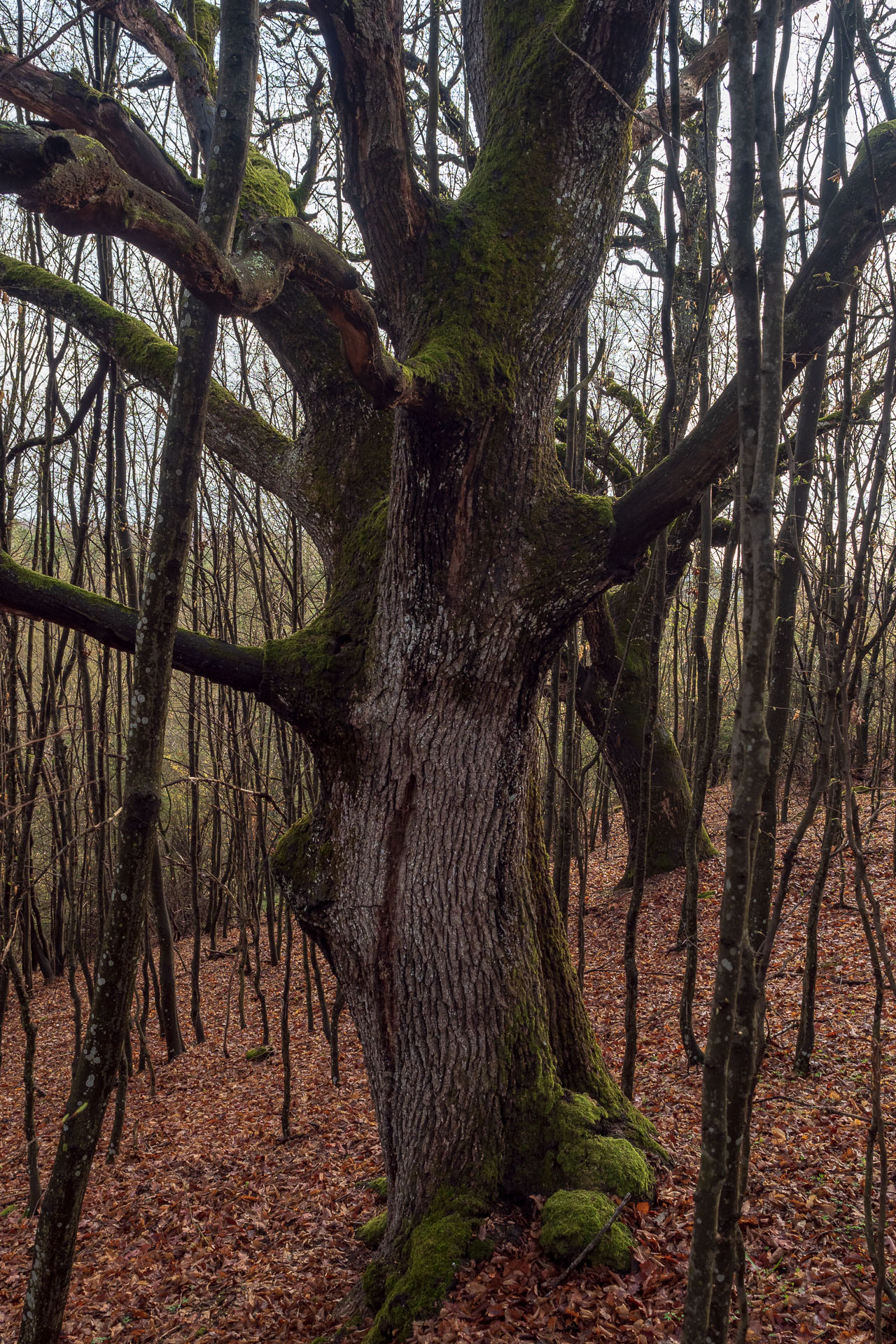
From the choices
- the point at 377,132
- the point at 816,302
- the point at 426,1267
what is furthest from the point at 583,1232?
the point at 377,132

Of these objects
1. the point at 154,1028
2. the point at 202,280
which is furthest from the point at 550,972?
the point at 154,1028

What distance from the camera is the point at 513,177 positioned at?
3.60 meters

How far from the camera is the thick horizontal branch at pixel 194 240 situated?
4.92ft

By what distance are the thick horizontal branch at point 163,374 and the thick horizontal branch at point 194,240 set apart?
138 cm

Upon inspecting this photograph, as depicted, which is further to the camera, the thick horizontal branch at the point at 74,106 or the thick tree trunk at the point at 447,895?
the thick tree trunk at the point at 447,895

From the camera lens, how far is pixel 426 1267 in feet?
9.37

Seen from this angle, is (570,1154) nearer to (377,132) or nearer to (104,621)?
(104,621)

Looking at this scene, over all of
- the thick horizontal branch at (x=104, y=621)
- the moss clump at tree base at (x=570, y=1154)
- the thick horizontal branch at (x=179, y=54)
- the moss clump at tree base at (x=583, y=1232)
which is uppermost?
the thick horizontal branch at (x=179, y=54)

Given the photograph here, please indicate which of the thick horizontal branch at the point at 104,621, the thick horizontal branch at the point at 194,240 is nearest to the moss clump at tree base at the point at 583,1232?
the thick horizontal branch at the point at 104,621

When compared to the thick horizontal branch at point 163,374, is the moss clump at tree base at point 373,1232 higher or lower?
lower

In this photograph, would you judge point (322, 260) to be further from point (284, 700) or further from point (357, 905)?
point (357, 905)

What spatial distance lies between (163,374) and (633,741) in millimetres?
6369

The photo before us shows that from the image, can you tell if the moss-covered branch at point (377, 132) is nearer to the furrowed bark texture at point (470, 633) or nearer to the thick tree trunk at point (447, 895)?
the furrowed bark texture at point (470, 633)

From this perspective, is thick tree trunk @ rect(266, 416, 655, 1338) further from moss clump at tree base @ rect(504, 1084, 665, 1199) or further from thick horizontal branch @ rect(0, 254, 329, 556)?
thick horizontal branch @ rect(0, 254, 329, 556)
